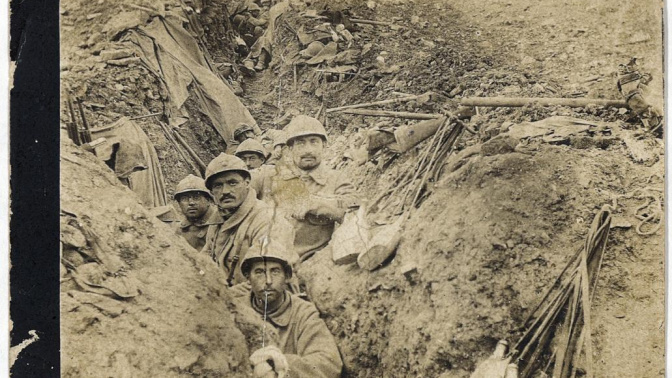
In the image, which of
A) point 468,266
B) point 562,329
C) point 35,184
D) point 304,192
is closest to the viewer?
point 562,329

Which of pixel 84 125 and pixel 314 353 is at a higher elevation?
pixel 84 125

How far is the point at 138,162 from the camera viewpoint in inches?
196

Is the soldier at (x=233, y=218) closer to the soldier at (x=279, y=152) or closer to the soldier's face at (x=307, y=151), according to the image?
the soldier at (x=279, y=152)

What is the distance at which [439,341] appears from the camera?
15.4 ft

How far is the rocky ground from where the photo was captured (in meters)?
A: 4.70

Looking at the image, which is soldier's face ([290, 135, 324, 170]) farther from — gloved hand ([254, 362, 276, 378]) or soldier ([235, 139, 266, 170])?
gloved hand ([254, 362, 276, 378])

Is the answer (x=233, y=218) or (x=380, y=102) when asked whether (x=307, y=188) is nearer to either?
(x=233, y=218)

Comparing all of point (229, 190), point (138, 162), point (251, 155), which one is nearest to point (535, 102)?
point (251, 155)

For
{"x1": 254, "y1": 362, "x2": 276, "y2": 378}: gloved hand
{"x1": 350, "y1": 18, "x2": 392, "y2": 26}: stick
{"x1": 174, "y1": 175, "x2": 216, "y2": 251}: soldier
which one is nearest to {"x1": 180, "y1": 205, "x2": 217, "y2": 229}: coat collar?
{"x1": 174, "y1": 175, "x2": 216, "y2": 251}: soldier

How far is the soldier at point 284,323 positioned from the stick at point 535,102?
55.6 inches

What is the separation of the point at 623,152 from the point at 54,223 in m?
3.22

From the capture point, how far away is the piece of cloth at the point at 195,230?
16.1 feet

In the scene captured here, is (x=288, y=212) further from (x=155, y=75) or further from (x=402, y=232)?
(x=155, y=75)

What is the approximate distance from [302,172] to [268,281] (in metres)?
0.67
